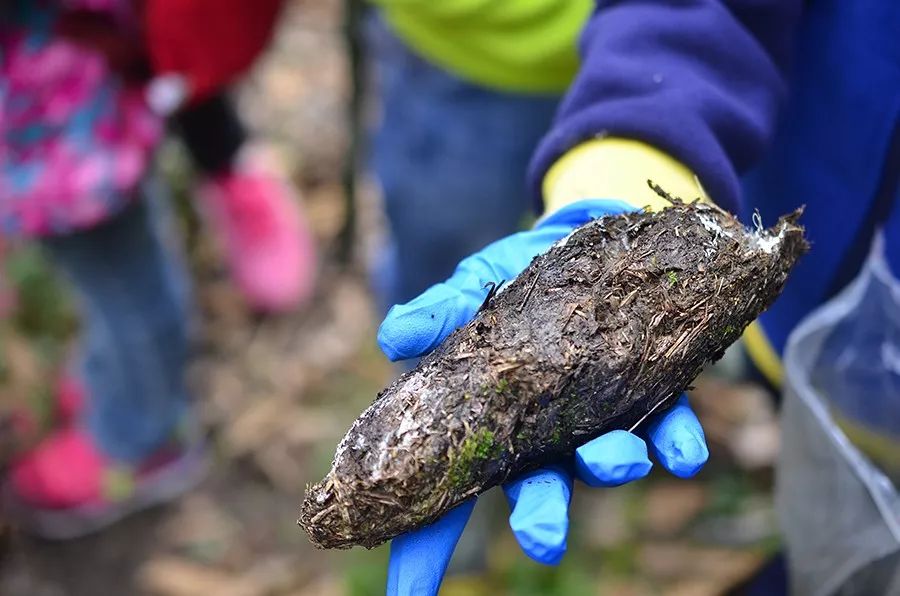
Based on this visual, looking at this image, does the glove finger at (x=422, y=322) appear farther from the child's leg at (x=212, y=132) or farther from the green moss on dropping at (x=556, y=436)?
the child's leg at (x=212, y=132)

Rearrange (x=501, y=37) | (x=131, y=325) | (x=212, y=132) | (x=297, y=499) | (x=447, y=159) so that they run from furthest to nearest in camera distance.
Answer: (x=212, y=132)
(x=297, y=499)
(x=131, y=325)
(x=447, y=159)
(x=501, y=37)

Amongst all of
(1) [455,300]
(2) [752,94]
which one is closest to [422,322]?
(1) [455,300]

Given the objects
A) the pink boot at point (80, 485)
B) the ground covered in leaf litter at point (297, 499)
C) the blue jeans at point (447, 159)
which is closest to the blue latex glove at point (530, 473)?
the blue jeans at point (447, 159)

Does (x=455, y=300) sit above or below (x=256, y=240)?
above

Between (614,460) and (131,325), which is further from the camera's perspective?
(131,325)

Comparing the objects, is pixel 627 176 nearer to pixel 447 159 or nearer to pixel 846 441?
pixel 846 441

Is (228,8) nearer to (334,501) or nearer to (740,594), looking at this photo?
(334,501)

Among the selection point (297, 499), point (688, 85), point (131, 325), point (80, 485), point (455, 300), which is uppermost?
point (688, 85)

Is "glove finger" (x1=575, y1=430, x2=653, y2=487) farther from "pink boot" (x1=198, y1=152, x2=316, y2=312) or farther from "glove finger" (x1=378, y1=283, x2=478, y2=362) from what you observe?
"pink boot" (x1=198, y1=152, x2=316, y2=312)
